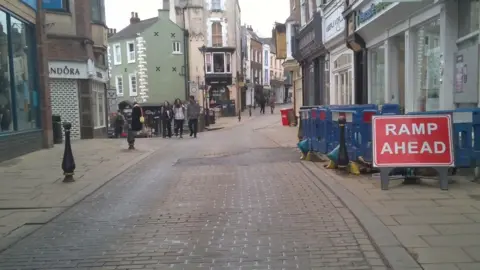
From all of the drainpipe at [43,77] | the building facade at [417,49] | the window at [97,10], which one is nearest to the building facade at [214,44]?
the window at [97,10]

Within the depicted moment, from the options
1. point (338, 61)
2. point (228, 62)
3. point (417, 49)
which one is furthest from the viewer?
point (228, 62)

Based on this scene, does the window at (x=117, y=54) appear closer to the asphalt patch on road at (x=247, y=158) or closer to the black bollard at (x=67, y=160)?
the asphalt patch on road at (x=247, y=158)

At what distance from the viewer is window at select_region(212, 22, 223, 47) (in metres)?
49.4

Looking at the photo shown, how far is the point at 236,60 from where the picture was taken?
168 feet

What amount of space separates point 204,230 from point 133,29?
159ft

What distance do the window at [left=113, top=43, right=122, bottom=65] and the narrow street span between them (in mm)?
44033

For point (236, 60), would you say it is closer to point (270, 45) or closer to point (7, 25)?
point (270, 45)

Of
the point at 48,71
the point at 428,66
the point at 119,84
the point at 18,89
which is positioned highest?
→ the point at 119,84

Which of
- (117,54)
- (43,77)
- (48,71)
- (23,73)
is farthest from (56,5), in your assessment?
(117,54)

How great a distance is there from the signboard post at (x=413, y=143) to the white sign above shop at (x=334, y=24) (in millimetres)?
9763

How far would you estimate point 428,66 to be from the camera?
35.8 feet

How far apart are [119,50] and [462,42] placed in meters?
46.1

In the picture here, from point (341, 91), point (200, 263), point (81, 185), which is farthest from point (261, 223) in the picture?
point (341, 91)

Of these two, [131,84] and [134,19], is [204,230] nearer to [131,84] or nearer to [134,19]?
[131,84]
